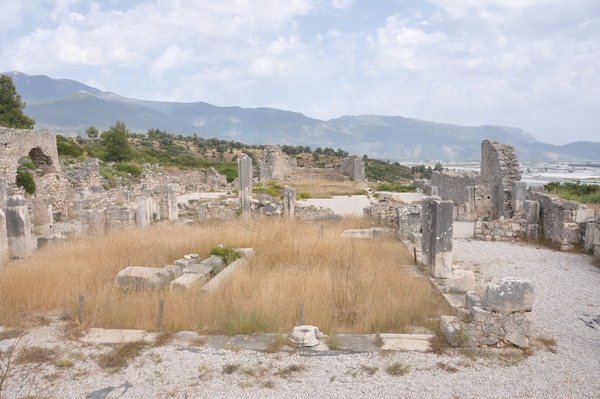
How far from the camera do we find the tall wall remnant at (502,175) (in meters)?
18.5

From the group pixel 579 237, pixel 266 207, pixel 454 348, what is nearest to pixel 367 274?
pixel 454 348

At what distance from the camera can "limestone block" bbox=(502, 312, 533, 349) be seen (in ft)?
18.3

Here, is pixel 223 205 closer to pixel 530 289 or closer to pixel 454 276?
A: pixel 454 276

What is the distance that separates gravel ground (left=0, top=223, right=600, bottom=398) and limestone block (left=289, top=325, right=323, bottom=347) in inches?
10.4

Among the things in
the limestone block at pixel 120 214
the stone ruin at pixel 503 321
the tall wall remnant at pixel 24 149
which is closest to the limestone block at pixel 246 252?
the stone ruin at pixel 503 321

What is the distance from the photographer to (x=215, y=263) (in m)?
8.84

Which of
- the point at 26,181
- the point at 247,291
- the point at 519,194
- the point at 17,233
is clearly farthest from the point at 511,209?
the point at 26,181

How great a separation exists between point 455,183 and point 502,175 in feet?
20.2

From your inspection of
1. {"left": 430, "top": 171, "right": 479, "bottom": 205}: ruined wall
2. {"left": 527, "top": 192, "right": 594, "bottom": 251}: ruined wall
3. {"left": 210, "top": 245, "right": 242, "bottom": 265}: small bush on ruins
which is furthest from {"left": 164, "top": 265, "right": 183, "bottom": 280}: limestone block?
{"left": 430, "top": 171, "right": 479, "bottom": 205}: ruined wall

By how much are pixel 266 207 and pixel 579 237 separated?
11.4 meters

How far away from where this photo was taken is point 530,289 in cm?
560

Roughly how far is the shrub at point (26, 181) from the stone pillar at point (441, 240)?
18.2 m

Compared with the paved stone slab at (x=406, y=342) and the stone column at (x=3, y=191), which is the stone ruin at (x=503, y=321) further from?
the stone column at (x=3, y=191)

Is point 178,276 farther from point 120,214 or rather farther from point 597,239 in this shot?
point 597,239
